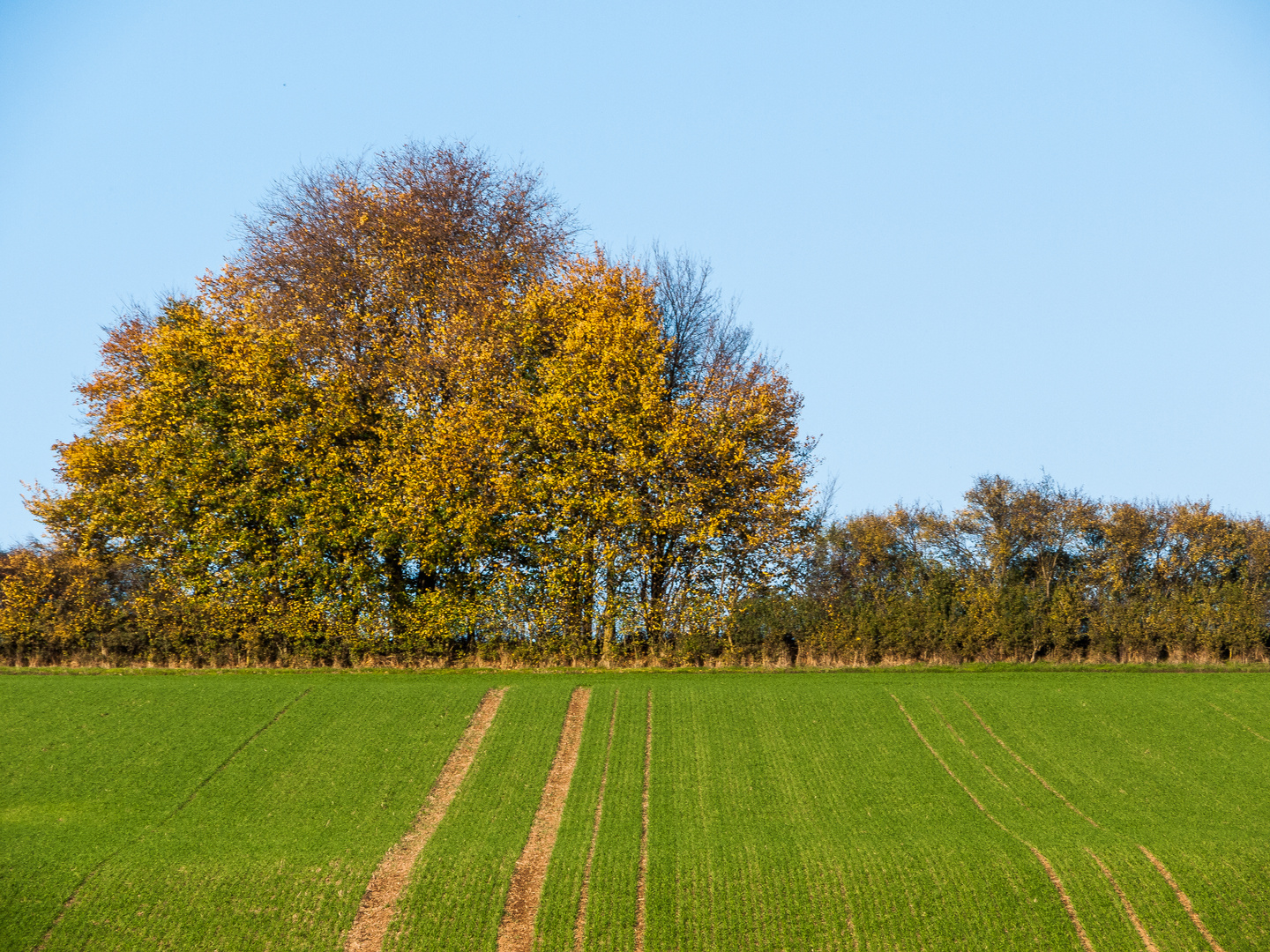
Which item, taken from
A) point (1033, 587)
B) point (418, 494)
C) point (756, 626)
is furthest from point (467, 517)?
point (1033, 587)

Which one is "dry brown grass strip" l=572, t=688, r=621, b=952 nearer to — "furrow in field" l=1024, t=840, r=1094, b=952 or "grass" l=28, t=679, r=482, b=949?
"grass" l=28, t=679, r=482, b=949

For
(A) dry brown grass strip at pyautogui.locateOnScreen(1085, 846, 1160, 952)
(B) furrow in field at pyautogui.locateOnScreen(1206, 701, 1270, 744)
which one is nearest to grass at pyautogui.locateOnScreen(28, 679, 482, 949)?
(A) dry brown grass strip at pyautogui.locateOnScreen(1085, 846, 1160, 952)

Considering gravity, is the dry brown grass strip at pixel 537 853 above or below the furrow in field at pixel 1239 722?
below

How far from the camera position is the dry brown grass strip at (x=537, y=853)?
58.5 ft

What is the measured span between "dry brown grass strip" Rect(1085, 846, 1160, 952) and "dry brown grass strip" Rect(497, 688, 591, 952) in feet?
31.8

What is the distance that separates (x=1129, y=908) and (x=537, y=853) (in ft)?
33.4

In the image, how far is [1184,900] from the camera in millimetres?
18453

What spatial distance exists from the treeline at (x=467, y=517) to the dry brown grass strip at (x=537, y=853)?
749 cm

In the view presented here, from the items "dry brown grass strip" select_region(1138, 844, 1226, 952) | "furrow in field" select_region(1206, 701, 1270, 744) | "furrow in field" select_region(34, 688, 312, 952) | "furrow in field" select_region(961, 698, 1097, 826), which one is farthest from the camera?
"furrow in field" select_region(1206, 701, 1270, 744)

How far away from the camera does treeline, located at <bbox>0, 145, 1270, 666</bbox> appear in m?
33.5

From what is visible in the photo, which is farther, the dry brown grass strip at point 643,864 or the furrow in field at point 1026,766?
the furrow in field at point 1026,766

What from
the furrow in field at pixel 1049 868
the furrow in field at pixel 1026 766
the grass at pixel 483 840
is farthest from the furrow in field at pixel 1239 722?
the grass at pixel 483 840

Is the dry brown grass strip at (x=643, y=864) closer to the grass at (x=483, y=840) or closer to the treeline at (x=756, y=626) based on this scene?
the grass at (x=483, y=840)

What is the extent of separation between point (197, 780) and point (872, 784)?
1438 cm
